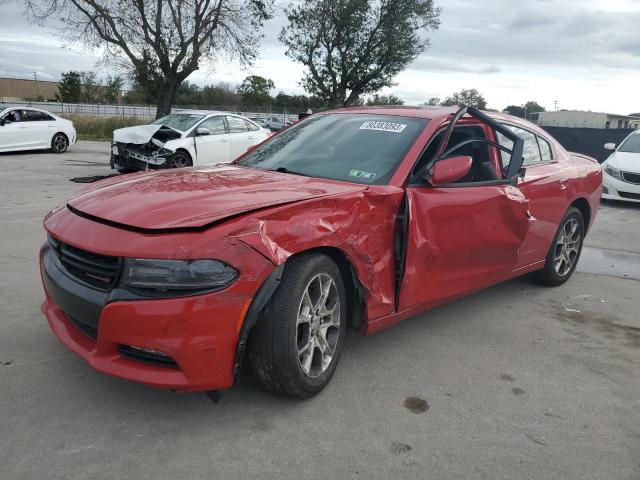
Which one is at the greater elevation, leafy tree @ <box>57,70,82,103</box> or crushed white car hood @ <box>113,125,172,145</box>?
leafy tree @ <box>57,70,82,103</box>

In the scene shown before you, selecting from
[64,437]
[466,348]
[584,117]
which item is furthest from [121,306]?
[584,117]

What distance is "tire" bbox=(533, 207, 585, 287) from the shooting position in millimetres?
5223

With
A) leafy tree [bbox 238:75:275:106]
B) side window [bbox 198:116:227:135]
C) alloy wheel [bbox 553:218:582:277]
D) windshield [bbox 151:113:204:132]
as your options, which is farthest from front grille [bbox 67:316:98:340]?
leafy tree [bbox 238:75:275:106]

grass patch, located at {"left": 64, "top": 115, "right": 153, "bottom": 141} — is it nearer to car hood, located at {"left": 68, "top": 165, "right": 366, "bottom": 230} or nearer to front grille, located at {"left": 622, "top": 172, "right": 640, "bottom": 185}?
front grille, located at {"left": 622, "top": 172, "right": 640, "bottom": 185}

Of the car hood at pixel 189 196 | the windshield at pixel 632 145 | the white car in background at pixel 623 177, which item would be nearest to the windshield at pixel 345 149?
the car hood at pixel 189 196

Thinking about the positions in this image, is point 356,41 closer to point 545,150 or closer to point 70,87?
point 545,150

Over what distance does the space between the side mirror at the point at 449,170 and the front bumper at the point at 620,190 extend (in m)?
8.88

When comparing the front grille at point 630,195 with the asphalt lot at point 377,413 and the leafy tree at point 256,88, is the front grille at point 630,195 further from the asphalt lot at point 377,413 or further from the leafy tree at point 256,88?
the leafy tree at point 256,88

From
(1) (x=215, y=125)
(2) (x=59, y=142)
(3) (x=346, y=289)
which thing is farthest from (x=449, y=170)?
(2) (x=59, y=142)

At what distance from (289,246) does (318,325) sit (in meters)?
0.55

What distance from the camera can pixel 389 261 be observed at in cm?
333

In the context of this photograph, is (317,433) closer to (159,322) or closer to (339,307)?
(339,307)

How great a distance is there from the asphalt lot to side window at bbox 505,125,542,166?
1419mm

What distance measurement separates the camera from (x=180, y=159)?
12.1 meters
